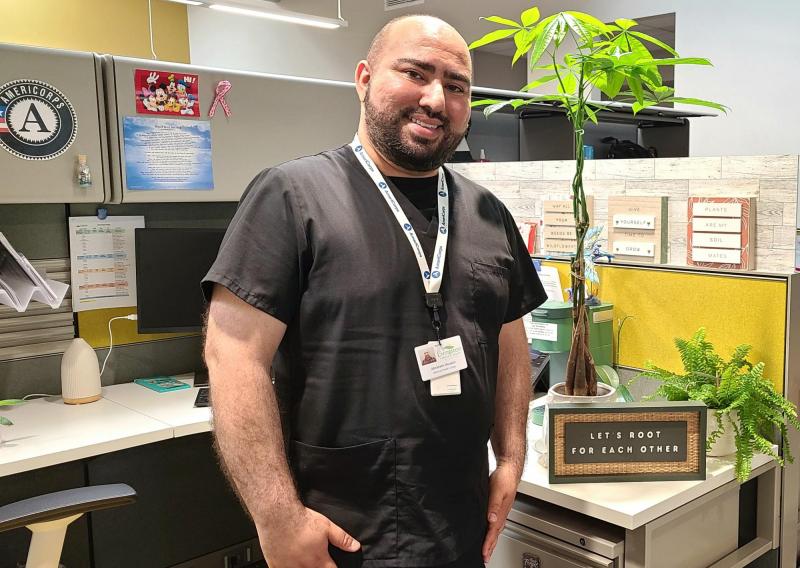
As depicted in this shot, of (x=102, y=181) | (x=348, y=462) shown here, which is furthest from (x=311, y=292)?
(x=102, y=181)

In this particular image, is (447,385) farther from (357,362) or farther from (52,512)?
(52,512)

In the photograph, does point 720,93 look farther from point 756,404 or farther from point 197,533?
point 197,533

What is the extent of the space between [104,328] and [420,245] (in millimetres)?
1501

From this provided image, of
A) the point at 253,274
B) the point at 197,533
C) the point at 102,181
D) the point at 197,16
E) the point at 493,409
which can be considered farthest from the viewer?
the point at 197,16

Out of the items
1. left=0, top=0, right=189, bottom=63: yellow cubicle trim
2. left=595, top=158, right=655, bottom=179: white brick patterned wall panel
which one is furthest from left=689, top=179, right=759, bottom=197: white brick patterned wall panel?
left=0, top=0, right=189, bottom=63: yellow cubicle trim

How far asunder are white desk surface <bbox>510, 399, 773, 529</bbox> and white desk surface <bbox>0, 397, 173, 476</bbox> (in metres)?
0.98

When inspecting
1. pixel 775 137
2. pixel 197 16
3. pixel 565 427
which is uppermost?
pixel 197 16

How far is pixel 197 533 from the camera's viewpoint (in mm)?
2381

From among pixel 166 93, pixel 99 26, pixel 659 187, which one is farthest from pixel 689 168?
pixel 99 26

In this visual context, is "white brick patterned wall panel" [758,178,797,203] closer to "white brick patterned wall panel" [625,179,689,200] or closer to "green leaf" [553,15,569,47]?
"white brick patterned wall panel" [625,179,689,200]

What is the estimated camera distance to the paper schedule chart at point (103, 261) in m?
2.27

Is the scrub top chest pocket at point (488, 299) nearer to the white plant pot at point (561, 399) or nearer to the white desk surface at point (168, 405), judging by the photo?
the white plant pot at point (561, 399)

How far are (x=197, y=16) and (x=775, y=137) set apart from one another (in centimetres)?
400

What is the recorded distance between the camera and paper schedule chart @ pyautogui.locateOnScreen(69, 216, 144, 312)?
7.44 ft
